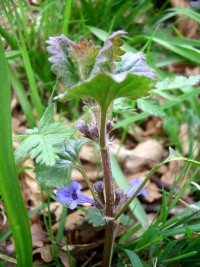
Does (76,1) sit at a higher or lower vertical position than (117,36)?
lower

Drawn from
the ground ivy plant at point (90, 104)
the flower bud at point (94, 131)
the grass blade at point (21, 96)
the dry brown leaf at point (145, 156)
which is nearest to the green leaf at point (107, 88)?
the ground ivy plant at point (90, 104)

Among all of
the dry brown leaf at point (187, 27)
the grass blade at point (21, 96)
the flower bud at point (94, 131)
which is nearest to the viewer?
the flower bud at point (94, 131)

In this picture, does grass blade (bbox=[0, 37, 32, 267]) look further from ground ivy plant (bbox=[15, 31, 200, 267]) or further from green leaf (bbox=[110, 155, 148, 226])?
green leaf (bbox=[110, 155, 148, 226])

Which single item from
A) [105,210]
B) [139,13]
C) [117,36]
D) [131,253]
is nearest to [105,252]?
[131,253]

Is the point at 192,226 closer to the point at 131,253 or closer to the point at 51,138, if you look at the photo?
the point at 131,253

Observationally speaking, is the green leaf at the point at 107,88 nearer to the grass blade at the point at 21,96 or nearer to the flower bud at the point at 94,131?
the flower bud at the point at 94,131

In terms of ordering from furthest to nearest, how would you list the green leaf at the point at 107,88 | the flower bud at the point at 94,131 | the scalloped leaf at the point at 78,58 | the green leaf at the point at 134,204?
the green leaf at the point at 134,204
the flower bud at the point at 94,131
the scalloped leaf at the point at 78,58
the green leaf at the point at 107,88

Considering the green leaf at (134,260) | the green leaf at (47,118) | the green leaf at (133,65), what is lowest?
the green leaf at (134,260)
